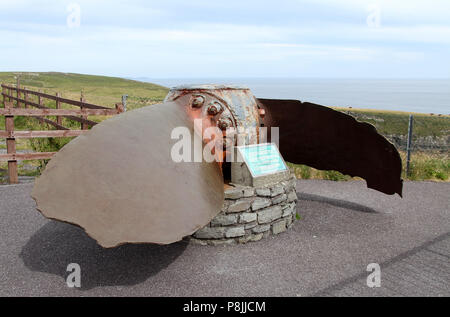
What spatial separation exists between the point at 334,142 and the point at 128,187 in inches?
127

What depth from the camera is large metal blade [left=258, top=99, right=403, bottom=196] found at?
510 cm

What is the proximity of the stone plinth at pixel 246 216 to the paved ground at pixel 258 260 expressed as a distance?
130 mm

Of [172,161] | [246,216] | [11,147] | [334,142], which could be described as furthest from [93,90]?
[172,161]

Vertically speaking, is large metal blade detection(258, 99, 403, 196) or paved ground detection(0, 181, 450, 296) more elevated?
large metal blade detection(258, 99, 403, 196)

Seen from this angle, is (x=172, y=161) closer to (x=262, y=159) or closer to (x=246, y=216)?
(x=246, y=216)

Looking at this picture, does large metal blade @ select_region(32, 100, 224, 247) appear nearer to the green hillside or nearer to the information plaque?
the information plaque

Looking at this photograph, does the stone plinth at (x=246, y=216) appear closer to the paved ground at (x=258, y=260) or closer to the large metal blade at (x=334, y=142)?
the paved ground at (x=258, y=260)

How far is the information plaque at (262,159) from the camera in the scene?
4754 mm

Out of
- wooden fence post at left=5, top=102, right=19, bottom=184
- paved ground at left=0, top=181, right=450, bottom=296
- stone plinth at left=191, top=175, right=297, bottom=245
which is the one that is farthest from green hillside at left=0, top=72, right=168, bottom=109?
stone plinth at left=191, top=175, right=297, bottom=245

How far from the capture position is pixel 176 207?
131 inches

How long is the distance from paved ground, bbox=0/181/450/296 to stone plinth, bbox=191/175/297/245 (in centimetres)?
13

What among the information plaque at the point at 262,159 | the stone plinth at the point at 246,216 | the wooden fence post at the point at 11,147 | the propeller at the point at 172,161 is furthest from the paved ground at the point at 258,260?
the wooden fence post at the point at 11,147

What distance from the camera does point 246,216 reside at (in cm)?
465

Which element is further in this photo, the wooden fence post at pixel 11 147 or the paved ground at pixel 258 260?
the wooden fence post at pixel 11 147
